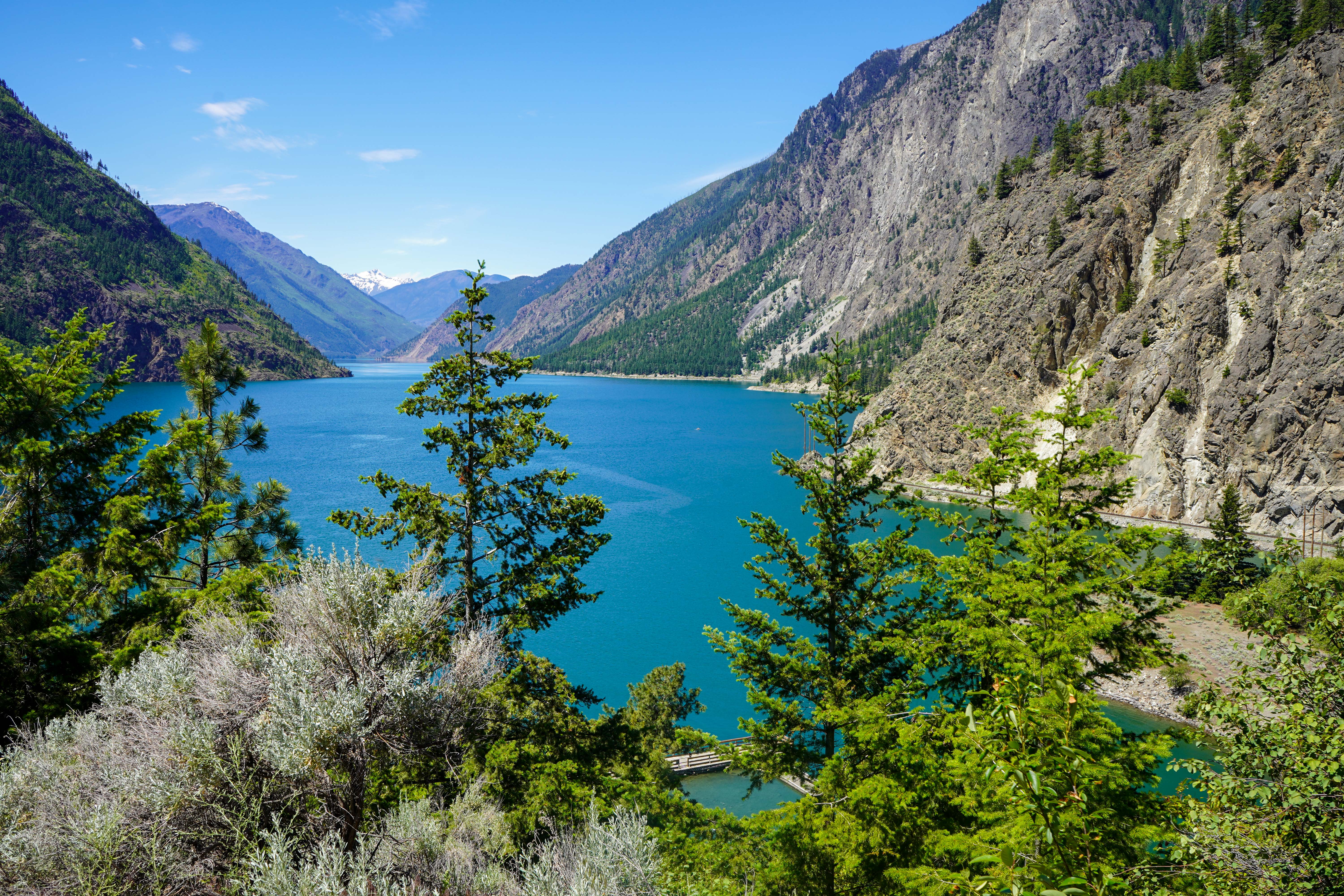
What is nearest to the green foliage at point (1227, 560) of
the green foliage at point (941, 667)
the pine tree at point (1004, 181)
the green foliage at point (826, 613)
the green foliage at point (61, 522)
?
the green foliage at point (941, 667)

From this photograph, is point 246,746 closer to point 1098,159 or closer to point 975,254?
point 1098,159

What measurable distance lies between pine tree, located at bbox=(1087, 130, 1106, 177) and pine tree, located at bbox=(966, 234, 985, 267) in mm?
15169

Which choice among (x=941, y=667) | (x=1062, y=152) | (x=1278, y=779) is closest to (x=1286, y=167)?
(x=1062, y=152)

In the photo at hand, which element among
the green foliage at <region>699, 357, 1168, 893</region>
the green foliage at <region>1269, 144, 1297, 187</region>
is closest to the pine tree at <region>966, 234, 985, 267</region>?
the green foliage at <region>1269, 144, 1297, 187</region>

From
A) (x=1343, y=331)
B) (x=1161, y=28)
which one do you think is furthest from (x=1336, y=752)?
(x=1161, y=28)

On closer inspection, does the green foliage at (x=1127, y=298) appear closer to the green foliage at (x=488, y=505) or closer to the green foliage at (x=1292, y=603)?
the green foliage at (x=1292, y=603)

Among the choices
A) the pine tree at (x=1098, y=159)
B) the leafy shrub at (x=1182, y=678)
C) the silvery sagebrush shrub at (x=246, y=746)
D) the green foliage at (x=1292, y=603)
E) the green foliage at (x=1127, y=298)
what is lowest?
the leafy shrub at (x=1182, y=678)

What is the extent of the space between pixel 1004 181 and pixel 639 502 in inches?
2791

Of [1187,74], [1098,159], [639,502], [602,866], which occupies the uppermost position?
[1187,74]

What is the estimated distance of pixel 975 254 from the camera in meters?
92.2

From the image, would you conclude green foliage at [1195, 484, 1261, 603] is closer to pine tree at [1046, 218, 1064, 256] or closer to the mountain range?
the mountain range

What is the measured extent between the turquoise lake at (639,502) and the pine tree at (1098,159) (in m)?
46.6

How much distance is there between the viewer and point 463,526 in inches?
577

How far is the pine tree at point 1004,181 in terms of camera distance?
92.8 m
